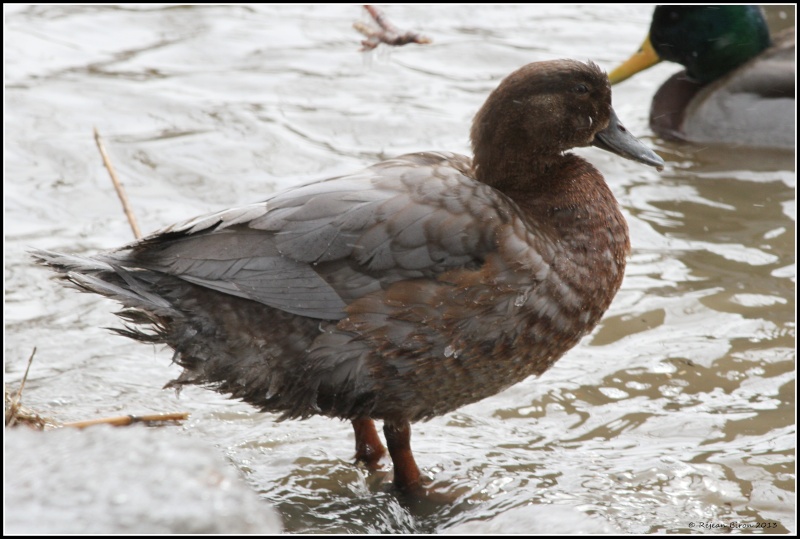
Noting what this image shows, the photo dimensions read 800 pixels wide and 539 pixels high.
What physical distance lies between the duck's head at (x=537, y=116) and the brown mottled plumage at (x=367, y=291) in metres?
0.19

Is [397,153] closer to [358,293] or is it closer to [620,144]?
[620,144]

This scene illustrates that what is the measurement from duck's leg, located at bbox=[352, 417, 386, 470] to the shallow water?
7 cm

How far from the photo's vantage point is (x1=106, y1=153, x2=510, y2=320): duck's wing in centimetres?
389

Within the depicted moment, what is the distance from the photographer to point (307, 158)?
7215 mm

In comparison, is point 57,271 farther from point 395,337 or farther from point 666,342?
point 666,342

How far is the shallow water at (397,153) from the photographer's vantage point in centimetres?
434

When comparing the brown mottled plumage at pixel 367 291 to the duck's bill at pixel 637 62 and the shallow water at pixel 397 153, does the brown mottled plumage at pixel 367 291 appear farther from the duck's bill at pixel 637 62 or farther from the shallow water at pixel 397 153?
the duck's bill at pixel 637 62

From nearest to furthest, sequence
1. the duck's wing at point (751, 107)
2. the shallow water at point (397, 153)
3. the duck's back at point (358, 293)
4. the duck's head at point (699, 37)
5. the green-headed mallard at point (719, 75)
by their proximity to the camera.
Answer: the duck's back at point (358, 293) < the shallow water at point (397, 153) < the duck's wing at point (751, 107) < the green-headed mallard at point (719, 75) < the duck's head at point (699, 37)

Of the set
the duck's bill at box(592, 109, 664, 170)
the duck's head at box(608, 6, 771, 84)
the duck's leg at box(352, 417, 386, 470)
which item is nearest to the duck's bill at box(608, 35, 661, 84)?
the duck's head at box(608, 6, 771, 84)

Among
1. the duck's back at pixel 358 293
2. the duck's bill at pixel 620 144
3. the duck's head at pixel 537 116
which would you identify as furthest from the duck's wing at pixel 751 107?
the duck's back at pixel 358 293

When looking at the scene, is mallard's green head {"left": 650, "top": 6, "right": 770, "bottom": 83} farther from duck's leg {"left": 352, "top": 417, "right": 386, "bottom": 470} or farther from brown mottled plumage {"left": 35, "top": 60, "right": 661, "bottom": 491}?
duck's leg {"left": 352, "top": 417, "right": 386, "bottom": 470}

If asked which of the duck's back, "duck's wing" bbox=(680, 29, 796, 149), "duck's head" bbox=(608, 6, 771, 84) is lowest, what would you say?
the duck's back

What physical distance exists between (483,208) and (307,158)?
3.38m

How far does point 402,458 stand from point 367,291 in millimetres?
743
